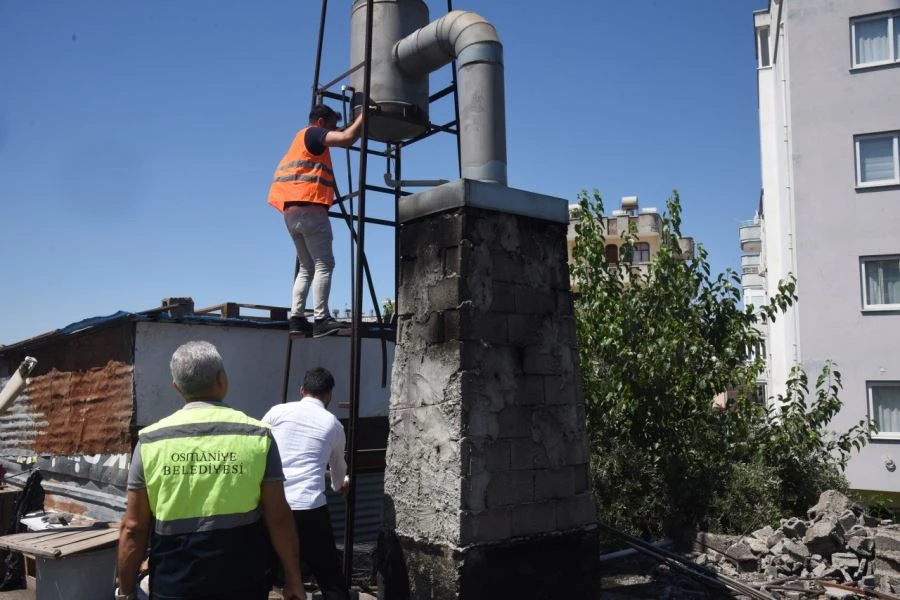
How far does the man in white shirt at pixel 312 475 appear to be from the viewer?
4.59m

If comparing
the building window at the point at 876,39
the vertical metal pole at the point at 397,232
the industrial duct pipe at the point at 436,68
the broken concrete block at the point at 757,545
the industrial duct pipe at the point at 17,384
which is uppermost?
the building window at the point at 876,39

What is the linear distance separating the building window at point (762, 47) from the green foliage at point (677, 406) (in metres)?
16.5

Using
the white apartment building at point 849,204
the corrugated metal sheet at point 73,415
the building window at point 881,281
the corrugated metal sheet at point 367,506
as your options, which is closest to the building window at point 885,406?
the white apartment building at point 849,204

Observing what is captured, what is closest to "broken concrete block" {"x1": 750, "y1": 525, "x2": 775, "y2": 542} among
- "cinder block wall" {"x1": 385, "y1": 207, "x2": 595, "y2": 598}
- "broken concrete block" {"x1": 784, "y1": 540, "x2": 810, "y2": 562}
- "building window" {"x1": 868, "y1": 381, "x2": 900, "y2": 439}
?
"broken concrete block" {"x1": 784, "y1": 540, "x2": 810, "y2": 562}

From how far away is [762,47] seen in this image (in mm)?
23156

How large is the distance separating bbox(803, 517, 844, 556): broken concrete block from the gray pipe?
406 cm

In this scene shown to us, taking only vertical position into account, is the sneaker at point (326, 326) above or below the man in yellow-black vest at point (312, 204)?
below

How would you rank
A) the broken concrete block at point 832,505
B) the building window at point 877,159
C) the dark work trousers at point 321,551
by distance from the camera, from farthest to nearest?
the building window at point 877,159 < the broken concrete block at point 832,505 < the dark work trousers at point 321,551

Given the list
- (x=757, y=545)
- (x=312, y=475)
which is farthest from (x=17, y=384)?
(x=757, y=545)

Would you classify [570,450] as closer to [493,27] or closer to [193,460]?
[193,460]

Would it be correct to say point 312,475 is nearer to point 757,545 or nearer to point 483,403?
point 483,403

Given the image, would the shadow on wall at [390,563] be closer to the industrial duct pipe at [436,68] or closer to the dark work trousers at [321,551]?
the dark work trousers at [321,551]

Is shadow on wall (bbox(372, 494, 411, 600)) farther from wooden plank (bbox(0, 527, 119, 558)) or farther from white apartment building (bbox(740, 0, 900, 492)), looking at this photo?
white apartment building (bbox(740, 0, 900, 492))

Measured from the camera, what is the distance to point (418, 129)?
6410mm
